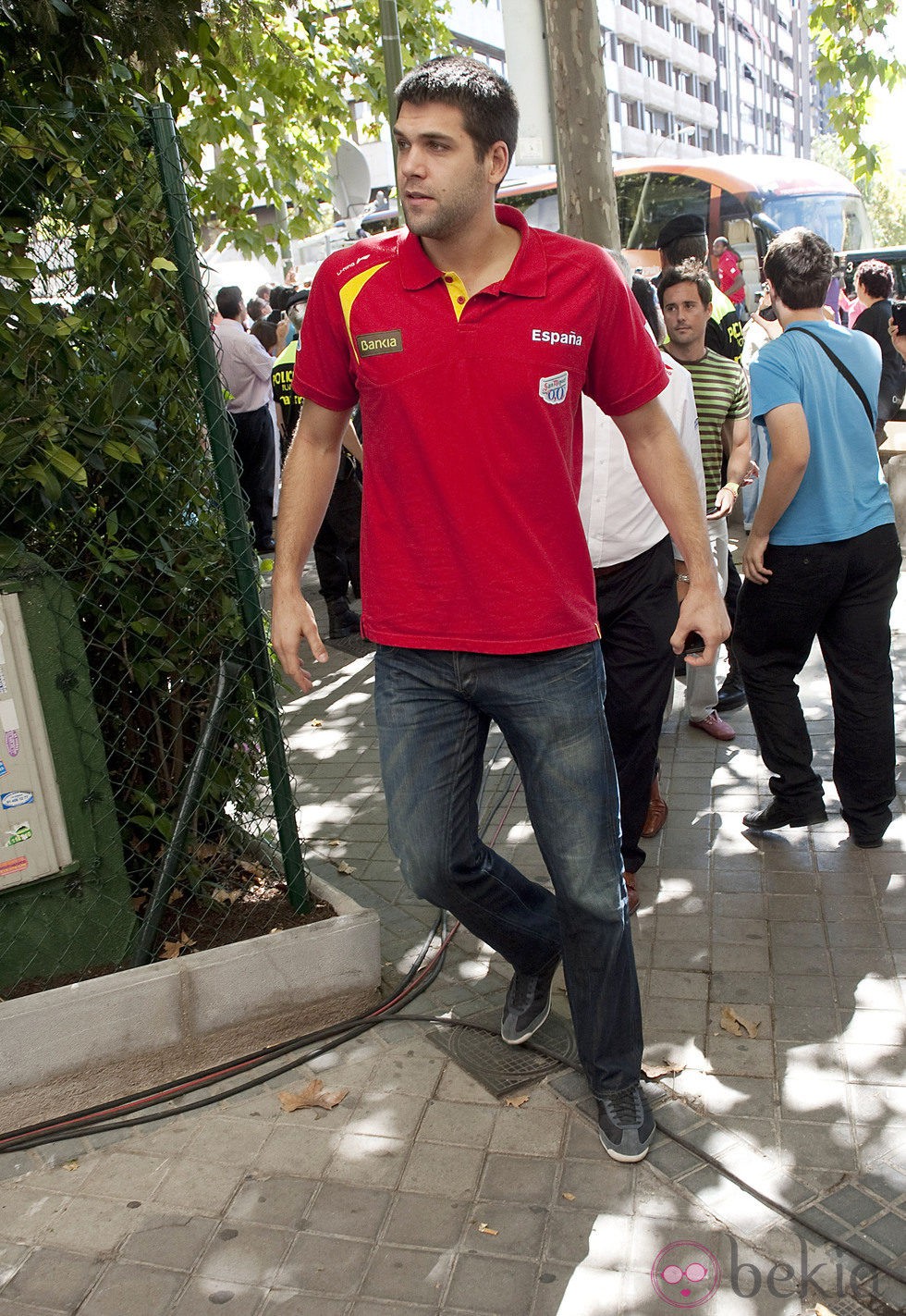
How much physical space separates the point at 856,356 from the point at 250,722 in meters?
2.38

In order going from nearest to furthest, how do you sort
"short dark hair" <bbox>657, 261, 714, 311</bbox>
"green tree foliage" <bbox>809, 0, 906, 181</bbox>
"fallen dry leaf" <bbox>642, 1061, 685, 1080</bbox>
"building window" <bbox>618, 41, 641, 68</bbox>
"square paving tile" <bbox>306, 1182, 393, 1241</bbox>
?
"square paving tile" <bbox>306, 1182, 393, 1241</bbox>
"fallen dry leaf" <bbox>642, 1061, 685, 1080</bbox>
"short dark hair" <bbox>657, 261, 714, 311</bbox>
"green tree foliage" <bbox>809, 0, 906, 181</bbox>
"building window" <bbox>618, 41, 641, 68</bbox>

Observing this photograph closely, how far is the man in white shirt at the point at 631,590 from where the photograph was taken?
418cm

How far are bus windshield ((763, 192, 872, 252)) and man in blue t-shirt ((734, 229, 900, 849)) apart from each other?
61.9 ft

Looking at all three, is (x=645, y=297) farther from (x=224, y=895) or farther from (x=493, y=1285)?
(x=493, y=1285)

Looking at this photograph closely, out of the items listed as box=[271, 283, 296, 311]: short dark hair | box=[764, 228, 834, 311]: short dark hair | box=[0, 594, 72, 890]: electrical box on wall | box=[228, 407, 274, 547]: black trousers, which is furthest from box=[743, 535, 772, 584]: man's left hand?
box=[271, 283, 296, 311]: short dark hair

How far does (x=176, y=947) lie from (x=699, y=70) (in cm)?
8162

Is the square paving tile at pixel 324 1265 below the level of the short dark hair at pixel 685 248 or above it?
below

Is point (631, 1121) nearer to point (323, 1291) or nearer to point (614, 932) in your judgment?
point (614, 932)

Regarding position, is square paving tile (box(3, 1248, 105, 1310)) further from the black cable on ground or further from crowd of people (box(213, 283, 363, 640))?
crowd of people (box(213, 283, 363, 640))

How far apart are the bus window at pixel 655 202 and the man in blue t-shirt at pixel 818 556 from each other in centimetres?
1898

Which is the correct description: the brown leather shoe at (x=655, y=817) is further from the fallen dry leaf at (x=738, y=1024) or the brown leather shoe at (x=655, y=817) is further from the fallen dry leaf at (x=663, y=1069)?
the fallen dry leaf at (x=663, y=1069)

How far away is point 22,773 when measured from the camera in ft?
11.5

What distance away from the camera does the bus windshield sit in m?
22.8

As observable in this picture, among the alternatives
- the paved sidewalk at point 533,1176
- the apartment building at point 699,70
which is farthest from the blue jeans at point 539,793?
the apartment building at point 699,70
